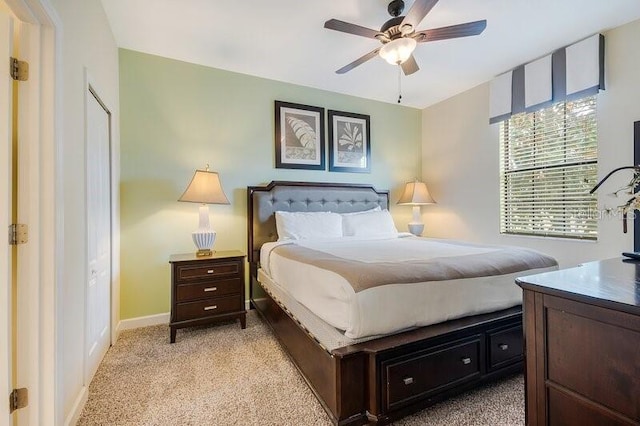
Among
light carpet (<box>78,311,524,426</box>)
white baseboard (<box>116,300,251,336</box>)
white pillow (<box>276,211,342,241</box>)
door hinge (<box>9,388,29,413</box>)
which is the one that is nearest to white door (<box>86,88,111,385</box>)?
light carpet (<box>78,311,524,426</box>)

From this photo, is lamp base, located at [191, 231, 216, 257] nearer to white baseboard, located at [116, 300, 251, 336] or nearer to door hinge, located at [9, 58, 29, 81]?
white baseboard, located at [116, 300, 251, 336]

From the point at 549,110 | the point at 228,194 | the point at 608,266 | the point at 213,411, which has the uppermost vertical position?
the point at 549,110

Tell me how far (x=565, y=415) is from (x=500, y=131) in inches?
134

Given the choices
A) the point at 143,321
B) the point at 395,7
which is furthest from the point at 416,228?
the point at 143,321

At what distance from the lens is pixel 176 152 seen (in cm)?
309

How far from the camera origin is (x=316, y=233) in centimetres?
319

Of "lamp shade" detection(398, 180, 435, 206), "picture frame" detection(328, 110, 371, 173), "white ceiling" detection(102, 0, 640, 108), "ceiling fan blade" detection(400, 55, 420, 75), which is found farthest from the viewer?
"lamp shade" detection(398, 180, 435, 206)

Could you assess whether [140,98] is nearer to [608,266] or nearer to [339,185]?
[339,185]

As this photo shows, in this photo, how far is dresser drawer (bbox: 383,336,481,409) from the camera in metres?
1.43

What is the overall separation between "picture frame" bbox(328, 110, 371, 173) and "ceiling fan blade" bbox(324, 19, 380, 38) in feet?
5.80

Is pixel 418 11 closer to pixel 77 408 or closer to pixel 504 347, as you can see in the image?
pixel 504 347

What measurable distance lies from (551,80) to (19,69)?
4.16m

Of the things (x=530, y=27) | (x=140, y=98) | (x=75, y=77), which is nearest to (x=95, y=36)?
(x=75, y=77)

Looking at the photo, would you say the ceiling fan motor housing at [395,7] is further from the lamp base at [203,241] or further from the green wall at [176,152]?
the lamp base at [203,241]
